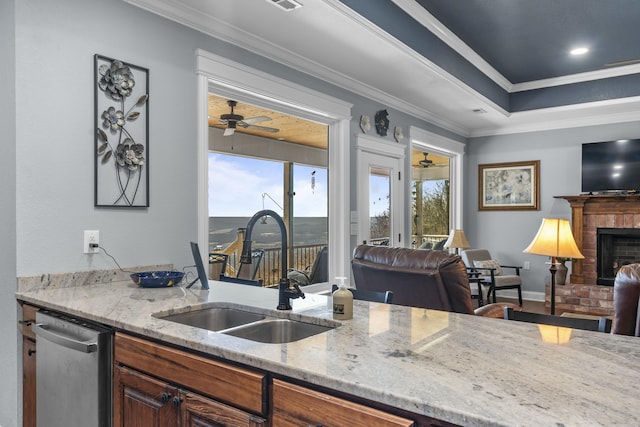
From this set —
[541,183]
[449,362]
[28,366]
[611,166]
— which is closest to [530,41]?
[611,166]

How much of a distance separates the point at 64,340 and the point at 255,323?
76 centimetres

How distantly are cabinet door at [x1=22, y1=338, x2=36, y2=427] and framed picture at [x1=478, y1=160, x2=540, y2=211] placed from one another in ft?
20.4

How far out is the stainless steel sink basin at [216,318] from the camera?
192 cm

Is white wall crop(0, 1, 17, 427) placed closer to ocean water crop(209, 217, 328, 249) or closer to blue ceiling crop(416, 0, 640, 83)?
ocean water crop(209, 217, 328, 249)

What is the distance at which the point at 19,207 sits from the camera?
7.10 feet

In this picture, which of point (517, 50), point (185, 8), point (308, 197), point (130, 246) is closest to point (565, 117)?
point (517, 50)

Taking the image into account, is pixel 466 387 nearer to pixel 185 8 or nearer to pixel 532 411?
pixel 532 411

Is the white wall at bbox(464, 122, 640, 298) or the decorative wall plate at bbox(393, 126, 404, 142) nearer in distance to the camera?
the decorative wall plate at bbox(393, 126, 404, 142)

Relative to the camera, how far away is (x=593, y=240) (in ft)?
19.3

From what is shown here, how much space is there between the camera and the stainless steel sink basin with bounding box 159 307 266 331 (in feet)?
6.31

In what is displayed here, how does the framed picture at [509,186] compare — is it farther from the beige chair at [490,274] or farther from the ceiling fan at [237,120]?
the ceiling fan at [237,120]

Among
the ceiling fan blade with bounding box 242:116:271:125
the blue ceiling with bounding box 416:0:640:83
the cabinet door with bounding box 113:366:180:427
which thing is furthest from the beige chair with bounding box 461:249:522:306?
the cabinet door with bounding box 113:366:180:427

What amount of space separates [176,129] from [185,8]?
0.76 metres

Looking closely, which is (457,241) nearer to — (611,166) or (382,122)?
(382,122)
